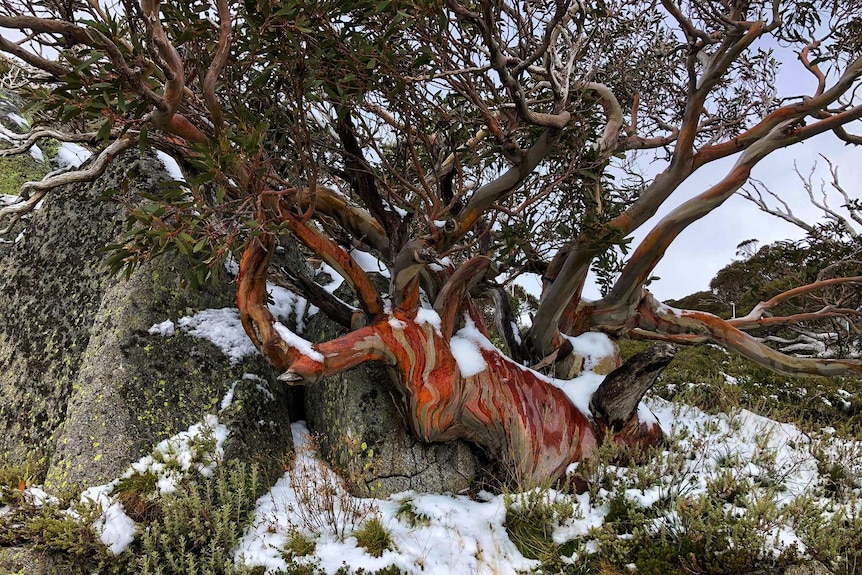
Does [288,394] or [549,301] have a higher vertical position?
[549,301]

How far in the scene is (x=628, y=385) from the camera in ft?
16.1

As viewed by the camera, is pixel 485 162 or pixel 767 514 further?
pixel 485 162

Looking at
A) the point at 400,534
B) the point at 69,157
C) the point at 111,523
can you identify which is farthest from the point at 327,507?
the point at 69,157

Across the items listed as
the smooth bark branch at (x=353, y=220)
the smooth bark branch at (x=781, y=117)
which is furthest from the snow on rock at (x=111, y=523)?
the smooth bark branch at (x=781, y=117)

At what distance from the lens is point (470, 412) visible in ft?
15.6

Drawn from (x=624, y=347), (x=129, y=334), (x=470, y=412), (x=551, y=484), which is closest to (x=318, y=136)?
(x=129, y=334)

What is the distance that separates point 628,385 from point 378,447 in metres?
2.59

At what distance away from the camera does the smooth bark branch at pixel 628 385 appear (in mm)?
4605

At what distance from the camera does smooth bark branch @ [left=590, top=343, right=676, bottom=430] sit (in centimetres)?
461

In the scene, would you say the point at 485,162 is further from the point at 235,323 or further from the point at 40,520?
the point at 40,520

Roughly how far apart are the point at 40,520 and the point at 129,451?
0.79 meters

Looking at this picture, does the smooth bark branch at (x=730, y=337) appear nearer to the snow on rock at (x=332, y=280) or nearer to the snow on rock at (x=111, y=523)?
the snow on rock at (x=332, y=280)

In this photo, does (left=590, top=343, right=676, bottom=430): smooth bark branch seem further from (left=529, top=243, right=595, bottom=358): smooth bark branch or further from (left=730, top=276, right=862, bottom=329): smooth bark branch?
(left=730, top=276, right=862, bottom=329): smooth bark branch

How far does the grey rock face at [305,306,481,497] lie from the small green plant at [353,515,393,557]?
0.56 metres
